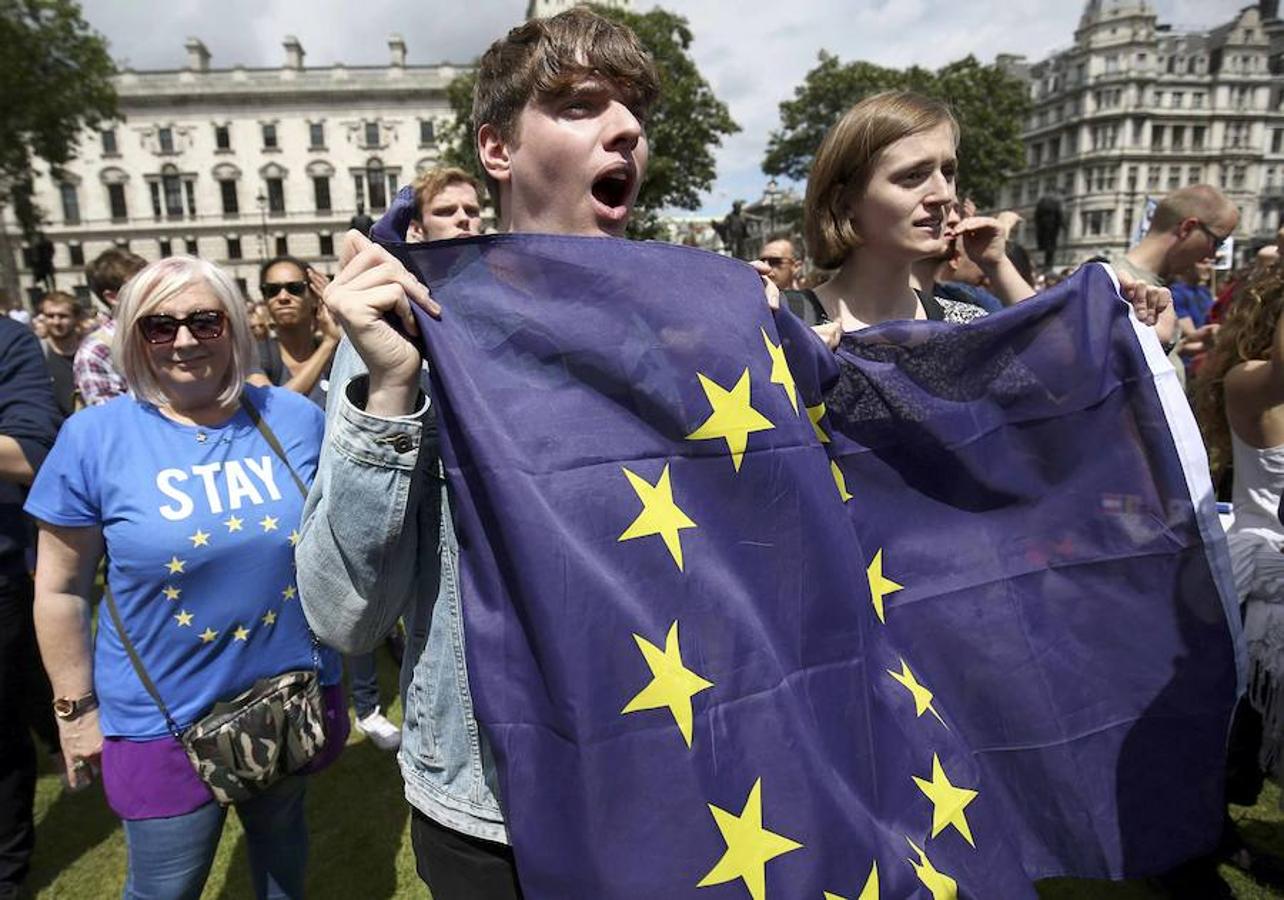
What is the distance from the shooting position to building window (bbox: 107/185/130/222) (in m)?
57.9

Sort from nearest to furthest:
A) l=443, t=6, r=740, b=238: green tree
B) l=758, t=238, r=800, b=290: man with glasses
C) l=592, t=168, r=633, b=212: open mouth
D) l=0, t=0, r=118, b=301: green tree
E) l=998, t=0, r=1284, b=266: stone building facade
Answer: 1. l=592, t=168, r=633, b=212: open mouth
2. l=758, t=238, r=800, b=290: man with glasses
3. l=0, t=0, r=118, b=301: green tree
4. l=443, t=6, r=740, b=238: green tree
5. l=998, t=0, r=1284, b=266: stone building facade

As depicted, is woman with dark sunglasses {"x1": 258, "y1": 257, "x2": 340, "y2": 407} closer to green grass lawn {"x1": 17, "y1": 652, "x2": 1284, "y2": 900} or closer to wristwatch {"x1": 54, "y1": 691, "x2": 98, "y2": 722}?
green grass lawn {"x1": 17, "y1": 652, "x2": 1284, "y2": 900}

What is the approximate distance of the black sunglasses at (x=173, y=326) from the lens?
6.56ft

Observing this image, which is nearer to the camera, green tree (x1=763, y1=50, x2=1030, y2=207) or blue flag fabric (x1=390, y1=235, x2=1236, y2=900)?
blue flag fabric (x1=390, y1=235, x2=1236, y2=900)

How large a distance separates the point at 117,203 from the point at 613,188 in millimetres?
71098

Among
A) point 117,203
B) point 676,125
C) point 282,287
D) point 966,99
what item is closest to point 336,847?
point 282,287

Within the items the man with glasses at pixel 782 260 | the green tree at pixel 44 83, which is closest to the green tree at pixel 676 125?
the green tree at pixel 44 83

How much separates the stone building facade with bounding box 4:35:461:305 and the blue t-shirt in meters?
60.1

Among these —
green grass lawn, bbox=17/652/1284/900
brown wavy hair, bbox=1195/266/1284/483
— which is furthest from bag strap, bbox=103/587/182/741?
brown wavy hair, bbox=1195/266/1284/483

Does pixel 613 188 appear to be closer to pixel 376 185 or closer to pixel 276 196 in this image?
pixel 376 185

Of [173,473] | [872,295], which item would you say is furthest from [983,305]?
[173,473]

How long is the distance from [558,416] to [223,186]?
224ft

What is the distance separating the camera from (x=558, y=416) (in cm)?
121

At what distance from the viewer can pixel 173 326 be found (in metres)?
2.01
